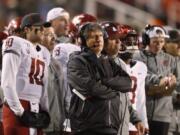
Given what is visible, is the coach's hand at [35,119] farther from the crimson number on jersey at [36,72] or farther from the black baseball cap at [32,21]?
the black baseball cap at [32,21]

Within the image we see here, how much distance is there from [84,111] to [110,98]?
234mm

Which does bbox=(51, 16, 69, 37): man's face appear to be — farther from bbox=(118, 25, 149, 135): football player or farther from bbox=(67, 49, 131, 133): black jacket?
bbox=(67, 49, 131, 133): black jacket

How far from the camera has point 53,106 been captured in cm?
779

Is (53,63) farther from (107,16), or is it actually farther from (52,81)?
(107,16)

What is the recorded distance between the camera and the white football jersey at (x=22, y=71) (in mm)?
6941

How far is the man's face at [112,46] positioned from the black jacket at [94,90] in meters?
0.39

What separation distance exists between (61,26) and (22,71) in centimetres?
201

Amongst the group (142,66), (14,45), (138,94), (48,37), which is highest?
(48,37)

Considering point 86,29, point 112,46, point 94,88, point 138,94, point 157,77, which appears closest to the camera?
point 94,88

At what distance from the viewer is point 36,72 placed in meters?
7.17

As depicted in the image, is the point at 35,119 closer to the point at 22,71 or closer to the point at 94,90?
the point at 22,71

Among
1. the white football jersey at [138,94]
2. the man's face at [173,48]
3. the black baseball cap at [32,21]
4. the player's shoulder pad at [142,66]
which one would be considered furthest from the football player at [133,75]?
the man's face at [173,48]

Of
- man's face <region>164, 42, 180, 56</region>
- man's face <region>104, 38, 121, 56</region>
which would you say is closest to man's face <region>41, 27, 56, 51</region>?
man's face <region>104, 38, 121, 56</region>

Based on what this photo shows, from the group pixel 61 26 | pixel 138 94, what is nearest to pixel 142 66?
pixel 138 94
